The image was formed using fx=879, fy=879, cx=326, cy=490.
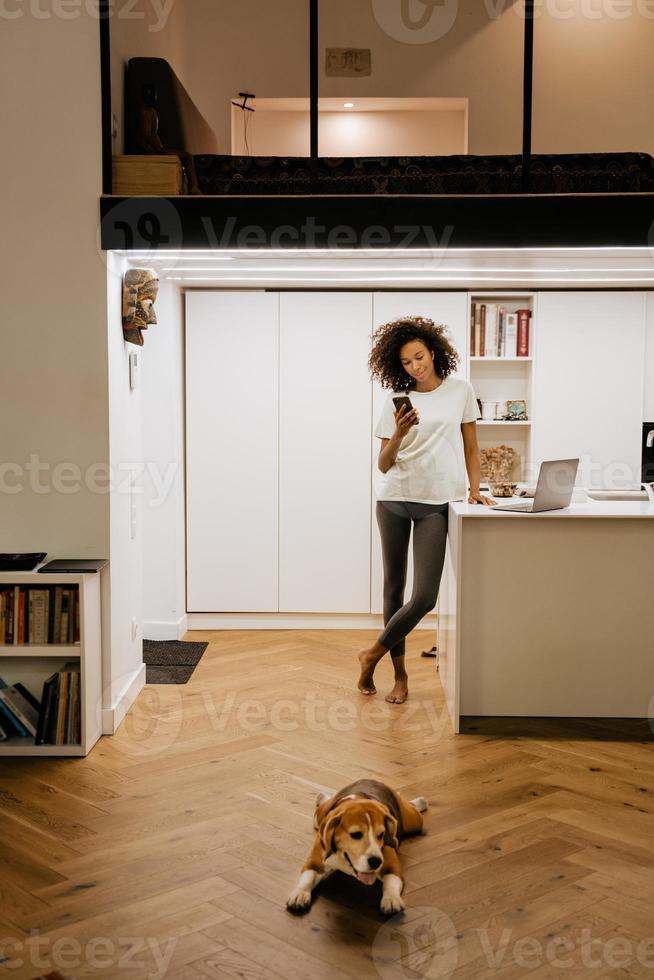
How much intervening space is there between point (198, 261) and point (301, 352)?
1297 millimetres

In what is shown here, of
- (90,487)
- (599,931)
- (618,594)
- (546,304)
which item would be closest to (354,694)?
(618,594)

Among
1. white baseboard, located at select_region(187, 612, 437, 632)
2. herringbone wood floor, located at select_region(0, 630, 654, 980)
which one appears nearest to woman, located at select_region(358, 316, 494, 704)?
herringbone wood floor, located at select_region(0, 630, 654, 980)

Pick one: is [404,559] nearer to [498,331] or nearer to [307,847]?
[307,847]

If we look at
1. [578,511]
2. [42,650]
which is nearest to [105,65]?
[42,650]

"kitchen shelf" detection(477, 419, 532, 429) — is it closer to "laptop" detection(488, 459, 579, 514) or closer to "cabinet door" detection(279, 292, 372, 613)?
"cabinet door" detection(279, 292, 372, 613)

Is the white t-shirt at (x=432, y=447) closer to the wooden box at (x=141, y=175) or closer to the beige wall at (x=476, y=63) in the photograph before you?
the wooden box at (x=141, y=175)

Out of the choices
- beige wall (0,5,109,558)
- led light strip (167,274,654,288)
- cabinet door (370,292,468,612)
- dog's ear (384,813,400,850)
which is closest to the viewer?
dog's ear (384,813,400,850)

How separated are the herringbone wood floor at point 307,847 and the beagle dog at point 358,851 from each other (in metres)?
0.07

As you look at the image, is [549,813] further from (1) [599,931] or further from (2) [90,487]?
(2) [90,487]

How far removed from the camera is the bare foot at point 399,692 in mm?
4188

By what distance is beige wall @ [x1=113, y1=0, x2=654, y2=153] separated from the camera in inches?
247

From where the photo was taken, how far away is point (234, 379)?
5570 mm

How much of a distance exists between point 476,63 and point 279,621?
4211 millimetres

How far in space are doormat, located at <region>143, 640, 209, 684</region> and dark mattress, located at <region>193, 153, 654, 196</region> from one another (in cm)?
245
